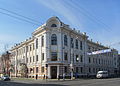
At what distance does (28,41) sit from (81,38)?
18.4m

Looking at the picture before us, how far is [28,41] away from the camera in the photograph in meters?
64.1

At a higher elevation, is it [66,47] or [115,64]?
[66,47]

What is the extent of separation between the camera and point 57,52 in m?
49.0

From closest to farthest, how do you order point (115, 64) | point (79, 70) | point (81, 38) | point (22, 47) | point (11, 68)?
point (79, 70), point (81, 38), point (22, 47), point (11, 68), point (115, 64)

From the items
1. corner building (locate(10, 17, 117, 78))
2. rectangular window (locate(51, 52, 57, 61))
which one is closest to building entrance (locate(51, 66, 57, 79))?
corner building (locate(10, 17, 117, 78))

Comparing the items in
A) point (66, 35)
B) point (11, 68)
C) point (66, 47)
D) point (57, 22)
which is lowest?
point (11, 68)

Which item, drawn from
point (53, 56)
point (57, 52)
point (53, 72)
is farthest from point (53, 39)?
point (53, 72)

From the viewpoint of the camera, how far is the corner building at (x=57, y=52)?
48438 mm

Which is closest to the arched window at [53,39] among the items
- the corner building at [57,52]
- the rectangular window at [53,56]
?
the corner building at [57,52]

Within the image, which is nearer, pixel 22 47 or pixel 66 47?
pixel 66 47

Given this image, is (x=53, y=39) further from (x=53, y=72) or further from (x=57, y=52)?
(x=53, y=72)

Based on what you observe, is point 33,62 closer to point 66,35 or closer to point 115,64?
point 66,35

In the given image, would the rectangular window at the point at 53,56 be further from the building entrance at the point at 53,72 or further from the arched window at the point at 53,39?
the arched window at the point at 53,39

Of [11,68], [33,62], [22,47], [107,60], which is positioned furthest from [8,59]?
[107,60]
